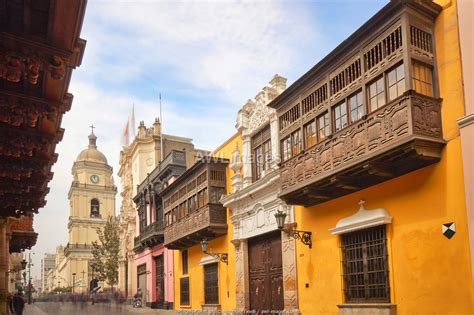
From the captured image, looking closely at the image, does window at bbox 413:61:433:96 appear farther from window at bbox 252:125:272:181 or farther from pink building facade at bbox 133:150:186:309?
pink building facade at bbox 133:150:186:309

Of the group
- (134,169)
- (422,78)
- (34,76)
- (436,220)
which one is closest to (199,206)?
(436,220)

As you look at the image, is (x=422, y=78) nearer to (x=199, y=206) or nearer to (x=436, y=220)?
(x=436, y=220)

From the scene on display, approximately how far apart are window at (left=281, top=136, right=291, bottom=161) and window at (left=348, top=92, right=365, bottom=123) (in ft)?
10.9

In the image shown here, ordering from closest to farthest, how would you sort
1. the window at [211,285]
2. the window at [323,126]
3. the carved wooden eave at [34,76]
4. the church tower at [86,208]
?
1. the carved wooden eave at [34,76]
2. the window at [323,126]
3. the window at [211,285]
4. the church tower at [86,208]

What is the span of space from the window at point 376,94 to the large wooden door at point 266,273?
22.8ft

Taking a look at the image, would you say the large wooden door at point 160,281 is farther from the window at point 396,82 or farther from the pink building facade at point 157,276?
the window at point 396,82

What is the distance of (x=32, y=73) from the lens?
5742 millimetres

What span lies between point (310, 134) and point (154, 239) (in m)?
17.9

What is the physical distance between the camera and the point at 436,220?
38.4 ft

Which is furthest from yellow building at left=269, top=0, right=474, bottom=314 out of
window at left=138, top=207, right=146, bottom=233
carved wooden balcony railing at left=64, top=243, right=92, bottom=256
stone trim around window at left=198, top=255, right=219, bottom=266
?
carved wooden balcony railing at left=64, top=243, right=92, bottom=256

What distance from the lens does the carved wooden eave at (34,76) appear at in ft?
16.9

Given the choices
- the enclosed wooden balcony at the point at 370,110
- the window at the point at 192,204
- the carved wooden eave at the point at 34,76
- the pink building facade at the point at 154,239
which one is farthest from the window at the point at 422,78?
the pink building facade at the point at 154,239

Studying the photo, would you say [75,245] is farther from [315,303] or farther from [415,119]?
[415,119]

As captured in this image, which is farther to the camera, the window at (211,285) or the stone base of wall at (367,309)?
the window at (211,285)
